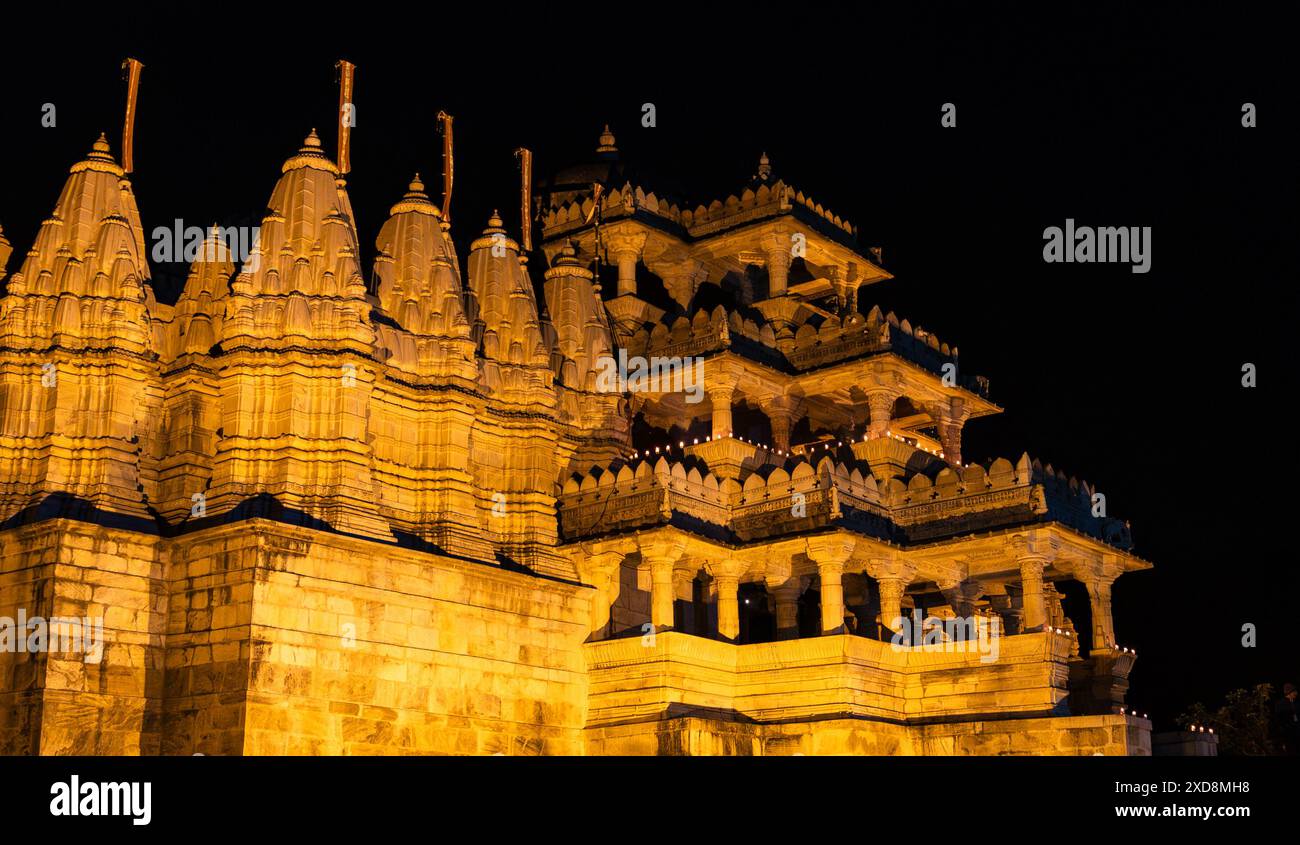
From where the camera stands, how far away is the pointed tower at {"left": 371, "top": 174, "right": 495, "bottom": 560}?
33.4 meters

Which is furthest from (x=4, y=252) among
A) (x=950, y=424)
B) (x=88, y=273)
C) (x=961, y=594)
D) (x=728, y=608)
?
(x=950, y=424)

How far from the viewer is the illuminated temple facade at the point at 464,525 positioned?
2923 centimetres

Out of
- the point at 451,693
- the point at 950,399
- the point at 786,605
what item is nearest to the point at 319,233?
the point at 451,693

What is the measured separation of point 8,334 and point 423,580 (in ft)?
30.4

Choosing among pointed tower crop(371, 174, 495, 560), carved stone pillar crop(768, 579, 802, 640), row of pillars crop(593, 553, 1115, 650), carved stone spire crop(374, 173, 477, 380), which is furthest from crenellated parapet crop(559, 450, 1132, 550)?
carved stone spire crop(374, 173, 477, 380)

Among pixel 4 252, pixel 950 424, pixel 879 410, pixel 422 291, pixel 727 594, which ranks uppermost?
pixel 4 252

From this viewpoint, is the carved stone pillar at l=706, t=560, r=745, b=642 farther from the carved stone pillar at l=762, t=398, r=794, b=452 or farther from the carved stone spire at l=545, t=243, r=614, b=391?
the carved stone pillar at l=762, t=398, r=794, b=452

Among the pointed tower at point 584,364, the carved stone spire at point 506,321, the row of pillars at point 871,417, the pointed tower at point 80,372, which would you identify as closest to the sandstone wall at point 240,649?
the pointed tower at point 80,372

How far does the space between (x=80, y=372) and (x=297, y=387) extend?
4.17 meters

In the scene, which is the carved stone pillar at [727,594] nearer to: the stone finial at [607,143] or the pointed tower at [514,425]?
the pointed tower at [514,425]

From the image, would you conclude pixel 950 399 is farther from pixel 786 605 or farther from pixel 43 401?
pixel 43 401

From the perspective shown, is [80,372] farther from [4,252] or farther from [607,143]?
[607,143]

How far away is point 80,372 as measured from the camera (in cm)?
3138
